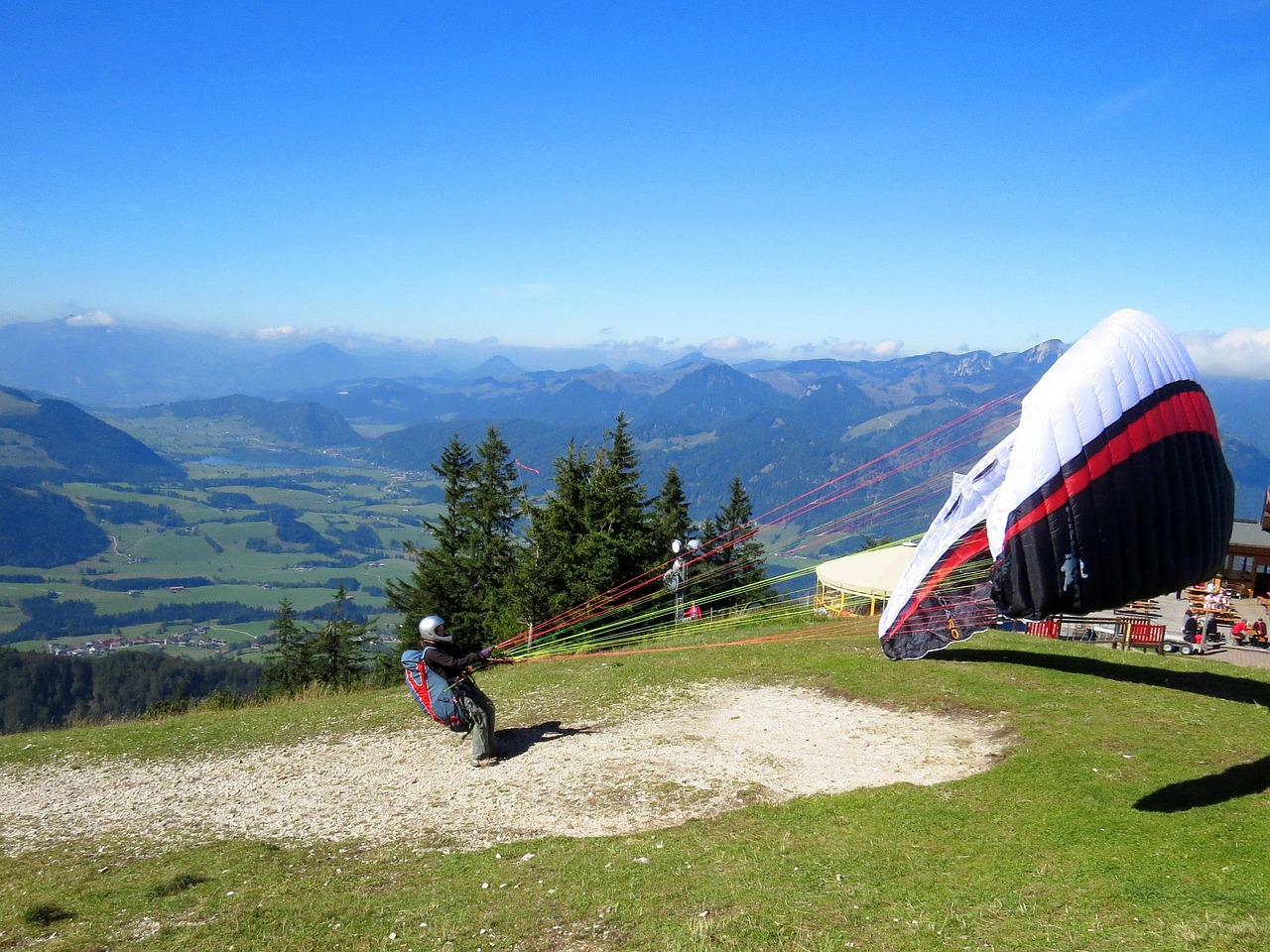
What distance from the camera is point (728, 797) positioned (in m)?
11.2

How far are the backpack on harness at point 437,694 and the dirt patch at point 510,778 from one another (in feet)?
2.22

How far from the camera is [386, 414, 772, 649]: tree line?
31.7m

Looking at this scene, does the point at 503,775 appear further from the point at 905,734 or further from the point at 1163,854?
the point at 1163,854

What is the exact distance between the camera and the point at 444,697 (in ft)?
42.8

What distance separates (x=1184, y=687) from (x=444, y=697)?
13142 millimetres

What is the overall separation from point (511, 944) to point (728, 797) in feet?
14.1

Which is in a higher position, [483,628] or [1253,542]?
[1253,542]

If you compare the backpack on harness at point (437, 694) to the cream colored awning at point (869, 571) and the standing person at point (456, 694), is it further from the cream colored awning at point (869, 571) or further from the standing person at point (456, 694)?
the cream colored awning at point (869, 571)

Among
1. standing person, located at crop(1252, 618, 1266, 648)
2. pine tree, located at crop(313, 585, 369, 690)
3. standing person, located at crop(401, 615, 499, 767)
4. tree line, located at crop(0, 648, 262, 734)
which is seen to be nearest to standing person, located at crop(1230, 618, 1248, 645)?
standing person, located at crop(1252, 618, 1266, 648)

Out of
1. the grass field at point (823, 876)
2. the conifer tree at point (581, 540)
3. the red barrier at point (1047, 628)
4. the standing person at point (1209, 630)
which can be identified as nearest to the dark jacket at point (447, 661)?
the grass field at point (823, 876)

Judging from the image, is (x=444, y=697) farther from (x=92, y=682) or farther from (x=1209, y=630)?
(x=92, y=682)

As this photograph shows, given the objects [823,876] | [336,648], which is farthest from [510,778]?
[336,648]

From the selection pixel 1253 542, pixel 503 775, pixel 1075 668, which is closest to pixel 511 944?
pixel 503 775

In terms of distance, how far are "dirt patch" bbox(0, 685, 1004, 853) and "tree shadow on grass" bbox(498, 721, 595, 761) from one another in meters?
0.04
